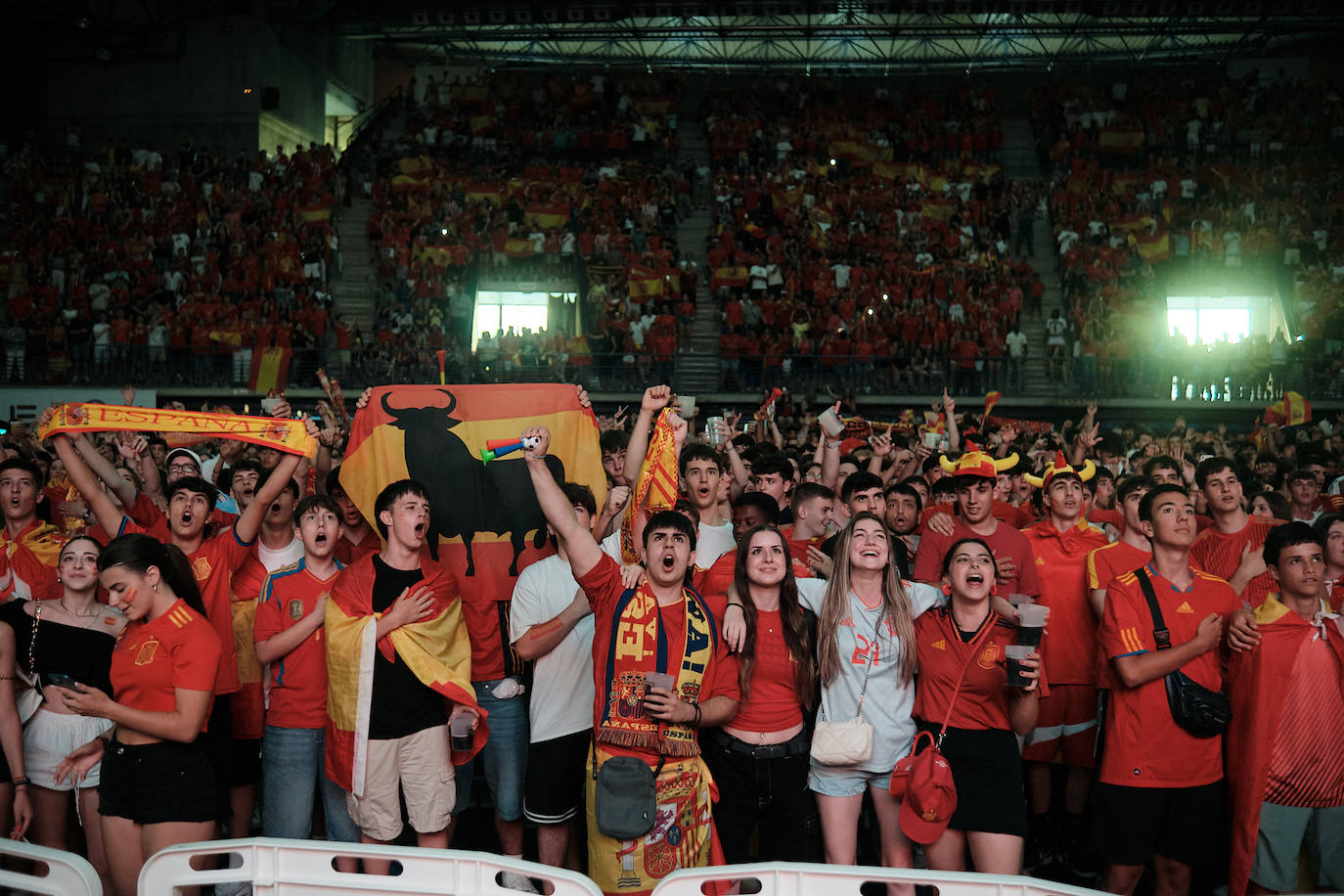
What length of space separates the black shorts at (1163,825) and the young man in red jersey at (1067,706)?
95 cm

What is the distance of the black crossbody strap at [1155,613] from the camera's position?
14.1 ft

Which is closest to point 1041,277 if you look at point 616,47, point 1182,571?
point 616,47

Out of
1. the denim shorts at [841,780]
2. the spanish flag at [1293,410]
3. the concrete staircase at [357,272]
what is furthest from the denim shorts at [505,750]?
the concrete staircase at [357,272]

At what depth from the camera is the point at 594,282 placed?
2200 centimetres

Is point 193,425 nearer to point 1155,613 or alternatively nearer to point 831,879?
point 831,879

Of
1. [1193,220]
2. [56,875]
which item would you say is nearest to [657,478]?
[56,875]

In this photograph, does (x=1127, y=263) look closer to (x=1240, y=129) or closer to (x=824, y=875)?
(x=1240, y=129)

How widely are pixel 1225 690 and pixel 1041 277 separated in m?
20.2

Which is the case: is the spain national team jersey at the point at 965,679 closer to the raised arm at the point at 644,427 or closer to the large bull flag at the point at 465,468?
the raised arm at the point at 644,427

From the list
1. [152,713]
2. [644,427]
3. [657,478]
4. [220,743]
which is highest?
[644,427]

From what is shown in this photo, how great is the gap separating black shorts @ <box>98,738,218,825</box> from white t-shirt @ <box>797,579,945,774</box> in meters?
2.45

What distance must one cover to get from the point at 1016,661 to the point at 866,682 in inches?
27.2

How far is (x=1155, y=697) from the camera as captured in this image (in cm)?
431

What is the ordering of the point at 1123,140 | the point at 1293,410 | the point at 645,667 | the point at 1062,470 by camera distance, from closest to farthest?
1. the point at 645,667
2. the point at 1062,470
3. the point at 1293,410
4. the point at 1123,140
